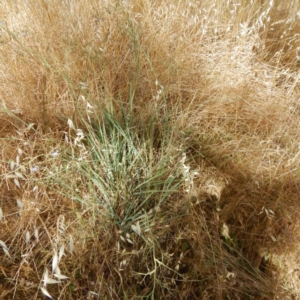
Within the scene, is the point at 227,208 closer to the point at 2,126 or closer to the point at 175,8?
the point at 2,126

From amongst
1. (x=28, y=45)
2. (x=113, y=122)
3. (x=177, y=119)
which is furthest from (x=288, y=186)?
(x=28, y=45)

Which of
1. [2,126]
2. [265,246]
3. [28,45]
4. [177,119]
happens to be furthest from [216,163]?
[28,45]

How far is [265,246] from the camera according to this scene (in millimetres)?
1306

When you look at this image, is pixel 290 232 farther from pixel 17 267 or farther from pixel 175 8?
pixel 175 8

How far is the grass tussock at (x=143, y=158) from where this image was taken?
1.12m

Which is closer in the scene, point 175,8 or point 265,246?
point 265,246

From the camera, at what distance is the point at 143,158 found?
1.32 meters

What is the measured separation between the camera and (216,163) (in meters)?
1.46

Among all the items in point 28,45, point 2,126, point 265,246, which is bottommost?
point 265,246

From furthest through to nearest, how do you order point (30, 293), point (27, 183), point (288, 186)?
point (288, 186) → point (27, 183) → point (30, 293)

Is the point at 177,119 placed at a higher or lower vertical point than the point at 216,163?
higher

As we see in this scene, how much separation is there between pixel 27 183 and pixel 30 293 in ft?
1.25

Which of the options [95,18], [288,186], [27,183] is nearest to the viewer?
[27,183]

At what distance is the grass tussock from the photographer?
3.68 ft
